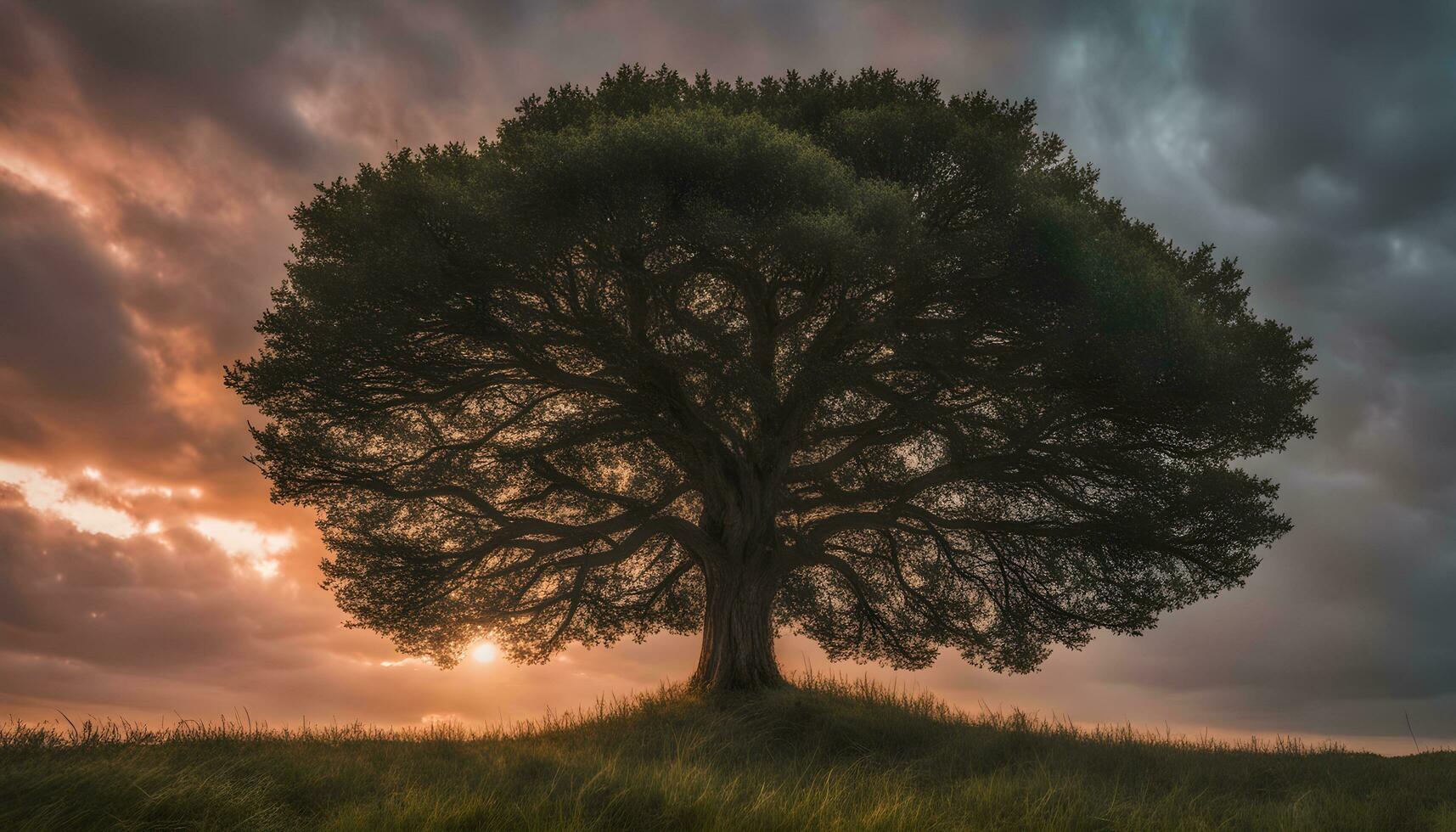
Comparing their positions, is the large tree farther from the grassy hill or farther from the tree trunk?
the grassy hill

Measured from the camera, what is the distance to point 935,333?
632 inches

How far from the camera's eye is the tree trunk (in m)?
17.4

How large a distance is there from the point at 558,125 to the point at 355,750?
429 inches

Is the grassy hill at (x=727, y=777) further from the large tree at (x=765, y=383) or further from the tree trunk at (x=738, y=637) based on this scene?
the large tree at (x=765, y=383)

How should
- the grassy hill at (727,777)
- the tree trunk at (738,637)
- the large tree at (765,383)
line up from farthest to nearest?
the tree trunk at (738,637)
the large tree at (765,383)
the grassy hill at (727,777)

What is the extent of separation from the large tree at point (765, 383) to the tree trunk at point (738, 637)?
0.06 metres

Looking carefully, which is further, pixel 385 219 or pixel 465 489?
pixel 465 489

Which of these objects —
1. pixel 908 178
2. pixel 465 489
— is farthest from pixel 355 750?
pixel 908 178

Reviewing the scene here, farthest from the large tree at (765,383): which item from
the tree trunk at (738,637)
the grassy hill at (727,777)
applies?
the grassy hill at (727,777)

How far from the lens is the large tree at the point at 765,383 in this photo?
14125 mm

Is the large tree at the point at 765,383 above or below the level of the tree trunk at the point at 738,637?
above

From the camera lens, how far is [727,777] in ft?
37.8

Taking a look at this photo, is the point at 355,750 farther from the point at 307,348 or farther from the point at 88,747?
the point at 307,348

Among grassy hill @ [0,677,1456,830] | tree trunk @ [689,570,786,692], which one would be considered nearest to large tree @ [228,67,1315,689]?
tree trunk @ [689,570,786,692]
